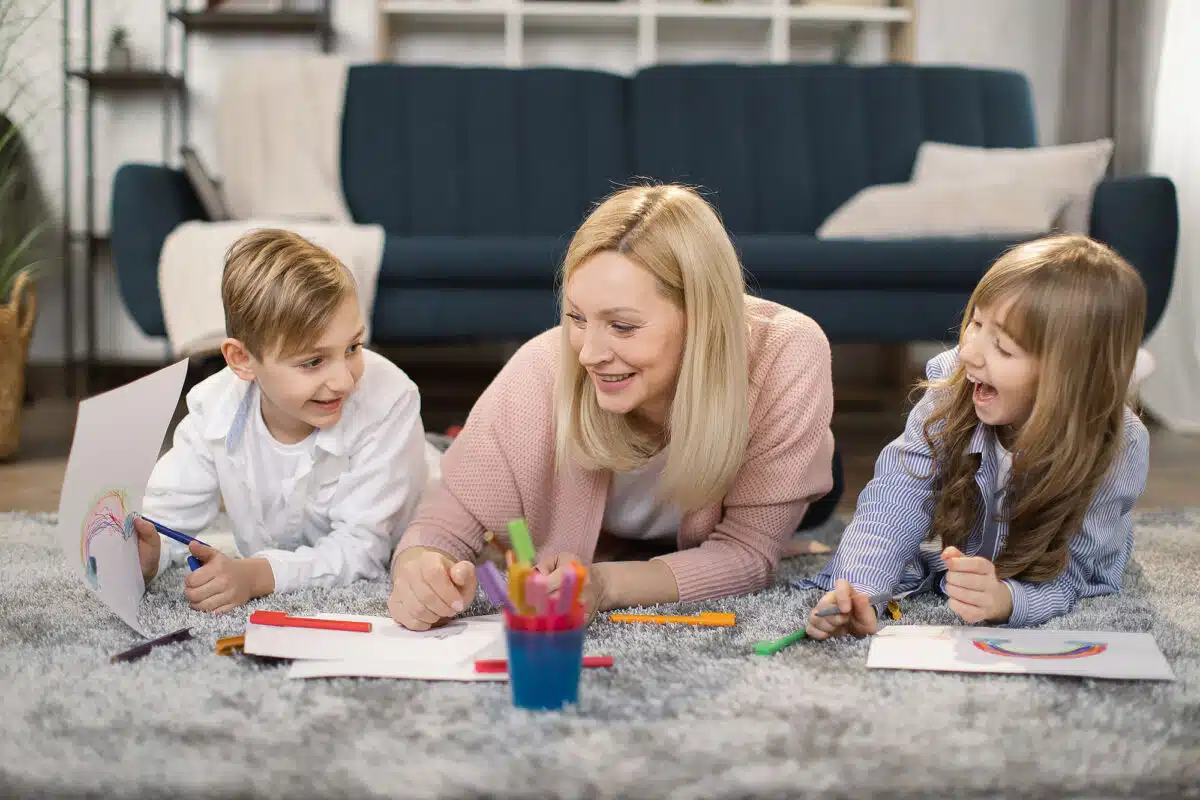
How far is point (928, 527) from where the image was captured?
137cm

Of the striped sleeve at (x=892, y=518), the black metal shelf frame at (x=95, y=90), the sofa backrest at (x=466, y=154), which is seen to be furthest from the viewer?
the black metal shelf frame at (x=95, y=90)

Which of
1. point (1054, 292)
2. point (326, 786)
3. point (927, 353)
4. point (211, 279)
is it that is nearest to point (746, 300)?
point (1054, 292)

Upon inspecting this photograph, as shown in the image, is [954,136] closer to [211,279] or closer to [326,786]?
[211,279]

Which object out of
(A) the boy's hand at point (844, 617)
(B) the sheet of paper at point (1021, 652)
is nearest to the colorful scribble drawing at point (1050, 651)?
(B) the sheet of paper at point (1021, 652)

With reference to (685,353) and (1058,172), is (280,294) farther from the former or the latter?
(1058,172)

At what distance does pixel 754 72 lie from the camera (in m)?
3.12

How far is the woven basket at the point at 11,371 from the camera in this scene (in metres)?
2.30

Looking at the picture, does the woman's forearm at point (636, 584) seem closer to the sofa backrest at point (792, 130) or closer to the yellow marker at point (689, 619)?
the yellow marker at point (689, 619)

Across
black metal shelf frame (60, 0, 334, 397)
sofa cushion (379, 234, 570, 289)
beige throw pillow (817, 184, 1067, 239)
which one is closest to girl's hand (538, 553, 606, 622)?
sofa cushion (379, 234, 570, 289)

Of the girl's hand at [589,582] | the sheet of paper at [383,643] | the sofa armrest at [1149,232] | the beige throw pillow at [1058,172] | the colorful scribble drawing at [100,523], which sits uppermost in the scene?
the beige throw pillow at [1058,172]

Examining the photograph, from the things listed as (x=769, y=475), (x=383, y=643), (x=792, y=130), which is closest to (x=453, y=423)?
(x=792, y=130)

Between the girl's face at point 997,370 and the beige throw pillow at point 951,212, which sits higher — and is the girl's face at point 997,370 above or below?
below

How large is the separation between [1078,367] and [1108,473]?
15cm

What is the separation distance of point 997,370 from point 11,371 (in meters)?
1.89
